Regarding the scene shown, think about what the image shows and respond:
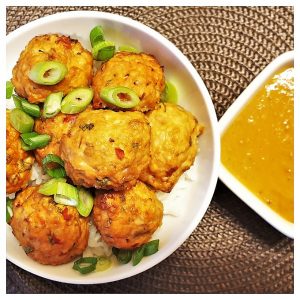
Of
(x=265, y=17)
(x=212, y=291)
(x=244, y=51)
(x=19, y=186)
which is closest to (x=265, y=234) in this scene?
(x=212, y=291)

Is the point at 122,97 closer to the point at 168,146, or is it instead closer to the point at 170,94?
the point at 168,146

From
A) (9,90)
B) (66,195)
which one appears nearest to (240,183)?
(66,195)

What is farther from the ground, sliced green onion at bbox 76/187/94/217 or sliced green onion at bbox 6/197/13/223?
sliced green onion at bbox 76/187/94/217

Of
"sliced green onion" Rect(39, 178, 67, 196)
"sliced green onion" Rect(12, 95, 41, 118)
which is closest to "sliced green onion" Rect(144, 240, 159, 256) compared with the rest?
"sliced green onion" Rect(39, 178, 67, 196)

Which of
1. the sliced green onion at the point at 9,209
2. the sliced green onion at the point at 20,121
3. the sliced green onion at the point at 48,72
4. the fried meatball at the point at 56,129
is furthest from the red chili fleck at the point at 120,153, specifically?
the sliced green onion at the point at 9,209

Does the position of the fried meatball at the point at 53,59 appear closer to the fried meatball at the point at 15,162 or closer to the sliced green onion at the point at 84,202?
the fried meatball at the point at 15,162

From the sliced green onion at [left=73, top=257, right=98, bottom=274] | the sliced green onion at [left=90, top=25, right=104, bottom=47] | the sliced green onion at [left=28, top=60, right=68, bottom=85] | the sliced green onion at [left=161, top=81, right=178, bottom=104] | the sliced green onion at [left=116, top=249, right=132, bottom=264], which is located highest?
the sliced green onion at [left=90, top=25, right=104, bottom=47]

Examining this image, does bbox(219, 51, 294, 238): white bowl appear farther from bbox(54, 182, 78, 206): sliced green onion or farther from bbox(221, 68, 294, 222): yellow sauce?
bbox(54, 182, 78, 206): sliced green onion
